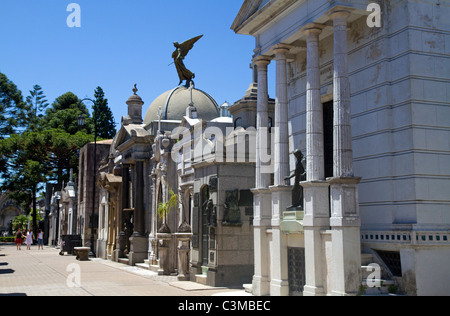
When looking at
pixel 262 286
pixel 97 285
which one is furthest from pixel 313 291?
pixel 97 285

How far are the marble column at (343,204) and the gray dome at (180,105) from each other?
17.6m

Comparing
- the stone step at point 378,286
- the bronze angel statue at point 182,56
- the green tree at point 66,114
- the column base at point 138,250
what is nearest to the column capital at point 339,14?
the stone step at point 378,286

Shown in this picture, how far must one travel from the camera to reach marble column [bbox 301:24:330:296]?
10688 mm

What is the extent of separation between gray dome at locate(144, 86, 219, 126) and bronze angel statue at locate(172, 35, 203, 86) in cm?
70

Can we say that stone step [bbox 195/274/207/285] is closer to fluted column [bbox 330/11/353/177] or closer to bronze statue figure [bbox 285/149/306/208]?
bronze statue figure [bbox 285/149/306/208]

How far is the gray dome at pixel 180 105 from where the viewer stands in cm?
2780

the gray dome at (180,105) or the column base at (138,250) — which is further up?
the gray dome at (180,105)

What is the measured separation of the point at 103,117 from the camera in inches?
2425

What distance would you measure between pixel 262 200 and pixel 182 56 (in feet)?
56.6

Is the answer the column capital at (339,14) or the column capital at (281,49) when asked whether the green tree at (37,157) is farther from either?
the column capital at (339,14)

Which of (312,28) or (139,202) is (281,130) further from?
(139,202)
